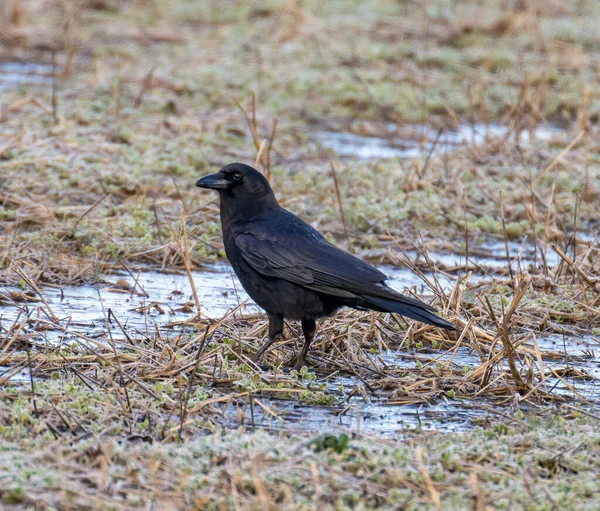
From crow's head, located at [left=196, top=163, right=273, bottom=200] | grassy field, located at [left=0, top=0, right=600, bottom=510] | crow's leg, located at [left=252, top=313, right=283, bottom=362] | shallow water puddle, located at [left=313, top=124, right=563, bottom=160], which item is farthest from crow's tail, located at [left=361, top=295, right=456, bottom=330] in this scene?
shallow water puddle, located at [left=313, top=124, right=563, bottom=160]

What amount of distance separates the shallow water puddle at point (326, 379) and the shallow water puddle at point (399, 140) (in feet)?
10.7

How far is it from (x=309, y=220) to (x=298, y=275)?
9.81ft

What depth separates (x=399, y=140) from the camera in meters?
11.7

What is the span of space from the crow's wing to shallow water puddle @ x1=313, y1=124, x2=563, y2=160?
4.75 metres

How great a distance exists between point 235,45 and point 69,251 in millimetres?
8297

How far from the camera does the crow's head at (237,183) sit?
600cm

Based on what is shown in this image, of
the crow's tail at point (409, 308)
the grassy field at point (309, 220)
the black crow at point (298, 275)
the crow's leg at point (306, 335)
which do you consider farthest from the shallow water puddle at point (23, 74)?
the crow's tail at point (409, 308)

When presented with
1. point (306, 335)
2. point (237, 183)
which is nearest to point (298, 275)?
point (306, 335)

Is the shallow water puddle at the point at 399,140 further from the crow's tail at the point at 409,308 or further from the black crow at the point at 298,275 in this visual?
the crow's tail at the point at 409,308

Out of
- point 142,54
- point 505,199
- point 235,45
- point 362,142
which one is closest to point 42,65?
point 142,54

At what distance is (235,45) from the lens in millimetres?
15133

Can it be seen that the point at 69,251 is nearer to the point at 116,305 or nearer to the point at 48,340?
the point at 116,305

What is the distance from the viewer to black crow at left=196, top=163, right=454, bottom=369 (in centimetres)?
543

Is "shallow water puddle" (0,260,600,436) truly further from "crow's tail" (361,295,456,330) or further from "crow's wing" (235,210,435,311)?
"crow's wing" (235,210,435,311)
